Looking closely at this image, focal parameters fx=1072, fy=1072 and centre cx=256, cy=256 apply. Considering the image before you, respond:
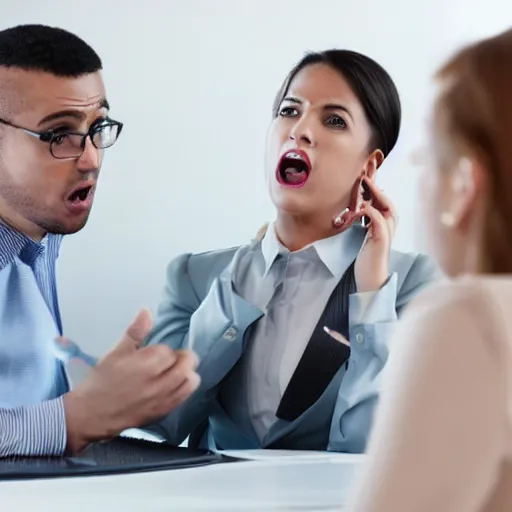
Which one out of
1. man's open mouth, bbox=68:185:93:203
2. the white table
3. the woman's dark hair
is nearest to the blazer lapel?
the white table

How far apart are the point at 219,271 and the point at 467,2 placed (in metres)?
0.77

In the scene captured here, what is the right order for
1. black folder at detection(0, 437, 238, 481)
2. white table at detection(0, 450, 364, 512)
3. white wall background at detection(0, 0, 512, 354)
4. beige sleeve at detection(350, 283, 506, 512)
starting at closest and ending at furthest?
beige sleeve at detection(350, 283, 506, 512), white table at detection(0, 450, 364, 512), black folder at detection(0, 437, 238, 481), white wall background at detection(0, 0, 512, 354)

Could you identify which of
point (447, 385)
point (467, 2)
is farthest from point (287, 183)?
point (447, 385)

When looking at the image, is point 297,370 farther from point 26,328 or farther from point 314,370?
point 26,328

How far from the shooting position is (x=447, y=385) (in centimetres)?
57

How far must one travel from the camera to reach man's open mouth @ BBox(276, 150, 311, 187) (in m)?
1.37

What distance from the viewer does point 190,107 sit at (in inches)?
70.0

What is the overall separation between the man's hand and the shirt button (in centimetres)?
10

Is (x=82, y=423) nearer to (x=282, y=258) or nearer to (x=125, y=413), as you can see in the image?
(x=125, y=413)

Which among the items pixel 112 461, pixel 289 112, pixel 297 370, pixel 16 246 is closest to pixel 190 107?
pixel 289 112

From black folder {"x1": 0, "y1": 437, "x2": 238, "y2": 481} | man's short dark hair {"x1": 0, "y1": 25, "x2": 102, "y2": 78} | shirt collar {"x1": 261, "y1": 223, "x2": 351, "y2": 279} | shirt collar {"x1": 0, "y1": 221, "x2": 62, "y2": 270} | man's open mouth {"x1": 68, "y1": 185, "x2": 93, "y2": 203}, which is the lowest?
black folder {"x1": 0, "y1": 437, "x2": 238, "y2": 481}

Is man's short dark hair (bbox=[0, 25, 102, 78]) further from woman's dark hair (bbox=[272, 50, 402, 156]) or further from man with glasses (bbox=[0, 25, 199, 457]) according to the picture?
woman's dark hair (bbox=[272, 50, 402, 156])

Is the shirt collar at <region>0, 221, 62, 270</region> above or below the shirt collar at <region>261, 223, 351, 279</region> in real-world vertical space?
below

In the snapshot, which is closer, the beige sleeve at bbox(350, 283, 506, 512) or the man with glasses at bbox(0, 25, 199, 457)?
the beige sleeve at bbox(350, 283, 506, 512)
